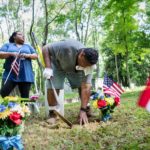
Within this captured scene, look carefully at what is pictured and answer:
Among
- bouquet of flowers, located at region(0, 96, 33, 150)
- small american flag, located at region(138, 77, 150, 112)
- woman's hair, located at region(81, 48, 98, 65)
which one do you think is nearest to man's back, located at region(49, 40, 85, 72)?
woman's hair, located at region(81, 48, 98, 65)

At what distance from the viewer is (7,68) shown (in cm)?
639

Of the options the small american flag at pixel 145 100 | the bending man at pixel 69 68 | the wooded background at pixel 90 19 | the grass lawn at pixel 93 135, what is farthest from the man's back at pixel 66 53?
the wooded background at pixel 90 19

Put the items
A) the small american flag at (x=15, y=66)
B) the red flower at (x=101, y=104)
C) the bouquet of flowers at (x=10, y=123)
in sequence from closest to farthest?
the bouquet of flowers at (x=10, y=123), the red flower at (x=101, y=104), the small american flag at (x=15, y=66)

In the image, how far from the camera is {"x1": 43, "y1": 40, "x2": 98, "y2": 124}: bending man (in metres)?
5.57

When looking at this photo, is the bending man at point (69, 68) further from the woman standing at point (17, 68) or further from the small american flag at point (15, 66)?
the small american flag at point (15, 66)

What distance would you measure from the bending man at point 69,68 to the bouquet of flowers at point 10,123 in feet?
5.68

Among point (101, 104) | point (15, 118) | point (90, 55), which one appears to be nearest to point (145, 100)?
point (15, 118)

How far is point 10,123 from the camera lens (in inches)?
148

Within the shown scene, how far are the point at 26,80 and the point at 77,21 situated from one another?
18.2 m

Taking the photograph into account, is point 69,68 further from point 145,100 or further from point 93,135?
point 145,100

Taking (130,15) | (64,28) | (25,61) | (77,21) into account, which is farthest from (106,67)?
(25,61)

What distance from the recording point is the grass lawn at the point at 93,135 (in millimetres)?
3977

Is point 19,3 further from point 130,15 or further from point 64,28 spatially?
point 130,15

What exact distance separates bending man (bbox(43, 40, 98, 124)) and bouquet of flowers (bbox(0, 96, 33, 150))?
1732mm
